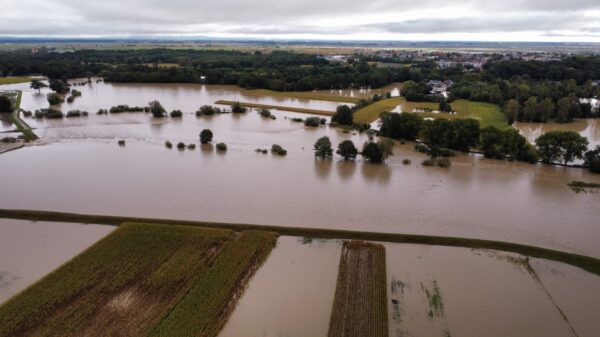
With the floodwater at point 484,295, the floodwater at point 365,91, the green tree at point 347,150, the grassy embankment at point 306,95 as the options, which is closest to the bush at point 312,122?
the green tree at point 347,150

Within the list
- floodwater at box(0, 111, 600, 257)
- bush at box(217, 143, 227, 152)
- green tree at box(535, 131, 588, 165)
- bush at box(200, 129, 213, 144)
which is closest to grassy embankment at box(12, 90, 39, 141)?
floodwater at box(0, 111, 600, 257)

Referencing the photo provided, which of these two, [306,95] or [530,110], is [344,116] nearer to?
[530,110]

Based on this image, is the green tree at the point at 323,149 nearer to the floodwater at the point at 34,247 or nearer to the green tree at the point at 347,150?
the green tree at the point at 347,150

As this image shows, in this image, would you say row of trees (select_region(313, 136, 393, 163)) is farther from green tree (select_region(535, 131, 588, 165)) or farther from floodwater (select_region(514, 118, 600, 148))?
floodwater (select_region(514, 118, 600, 148))

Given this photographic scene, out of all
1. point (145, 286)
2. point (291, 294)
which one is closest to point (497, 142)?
point (291, 294)

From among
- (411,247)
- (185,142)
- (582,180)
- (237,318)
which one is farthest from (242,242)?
(582,180)
